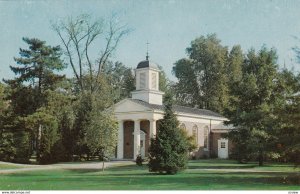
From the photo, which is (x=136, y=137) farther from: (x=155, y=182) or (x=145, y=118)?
(x=155, y=182)

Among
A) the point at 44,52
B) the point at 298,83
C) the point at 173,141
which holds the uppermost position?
the point at 44,52

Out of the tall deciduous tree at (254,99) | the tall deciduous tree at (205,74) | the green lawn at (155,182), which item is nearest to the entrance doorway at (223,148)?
the tall deciduous tree at (205,74)

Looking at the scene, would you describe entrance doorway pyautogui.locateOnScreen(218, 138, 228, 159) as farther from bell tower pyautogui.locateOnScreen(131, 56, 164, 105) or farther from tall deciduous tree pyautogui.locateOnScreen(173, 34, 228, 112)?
tall deciduous tree pyautogui.locateOnScreen(173, 34, 228, 112)

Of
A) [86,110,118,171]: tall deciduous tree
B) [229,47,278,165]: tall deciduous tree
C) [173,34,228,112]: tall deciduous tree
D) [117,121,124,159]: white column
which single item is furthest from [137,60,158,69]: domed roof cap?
[173,34,228,112]: tall deciduous tree

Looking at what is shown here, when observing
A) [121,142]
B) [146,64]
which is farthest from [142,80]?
[121,142]

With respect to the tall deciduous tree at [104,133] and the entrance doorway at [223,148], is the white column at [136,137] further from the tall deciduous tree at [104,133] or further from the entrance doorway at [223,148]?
the tall deciduous tree at [104,133]

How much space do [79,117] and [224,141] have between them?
14.4 metres

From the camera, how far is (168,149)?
23.4 m

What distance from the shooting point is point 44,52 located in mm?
34219

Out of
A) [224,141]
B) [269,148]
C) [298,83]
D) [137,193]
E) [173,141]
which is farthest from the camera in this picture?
[224,141]

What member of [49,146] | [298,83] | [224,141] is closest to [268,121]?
[298,83]

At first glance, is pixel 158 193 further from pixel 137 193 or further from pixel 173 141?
pixel 173 141

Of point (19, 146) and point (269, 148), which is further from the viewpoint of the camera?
point (19, 146)

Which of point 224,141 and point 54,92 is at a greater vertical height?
point 54,92
